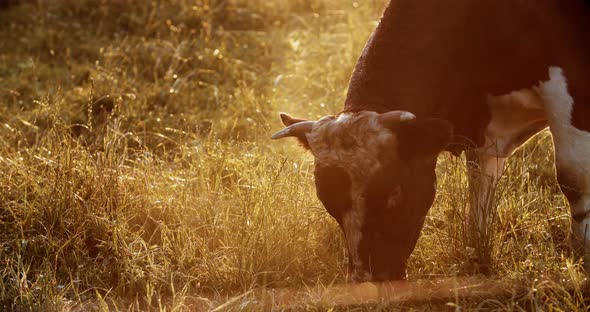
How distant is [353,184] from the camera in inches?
153

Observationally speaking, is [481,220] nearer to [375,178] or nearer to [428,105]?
[428,105]

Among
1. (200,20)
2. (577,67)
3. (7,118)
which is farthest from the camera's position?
(200,20)

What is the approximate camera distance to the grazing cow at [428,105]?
3.92 m

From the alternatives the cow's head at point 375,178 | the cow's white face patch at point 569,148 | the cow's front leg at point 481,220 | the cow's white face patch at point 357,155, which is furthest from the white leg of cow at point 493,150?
the cow's white face patch at point 357,155

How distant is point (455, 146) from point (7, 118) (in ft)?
12.6

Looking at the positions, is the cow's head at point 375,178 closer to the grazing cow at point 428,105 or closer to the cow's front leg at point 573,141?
the grazing cow at point 428,105

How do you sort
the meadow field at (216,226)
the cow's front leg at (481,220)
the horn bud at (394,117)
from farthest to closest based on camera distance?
the cow's front leg at (481,220), the meadow field at (216,226), the horn bud at (394,117)

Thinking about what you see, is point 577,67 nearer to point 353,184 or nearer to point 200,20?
point 353,184

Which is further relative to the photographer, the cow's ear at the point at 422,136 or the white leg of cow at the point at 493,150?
the white leg of cow at the point at 493,150

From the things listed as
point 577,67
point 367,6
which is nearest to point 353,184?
point 577,67

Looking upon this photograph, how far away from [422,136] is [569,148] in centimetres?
83

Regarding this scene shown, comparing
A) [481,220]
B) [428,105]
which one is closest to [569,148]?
[481,220]

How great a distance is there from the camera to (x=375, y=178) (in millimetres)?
3881

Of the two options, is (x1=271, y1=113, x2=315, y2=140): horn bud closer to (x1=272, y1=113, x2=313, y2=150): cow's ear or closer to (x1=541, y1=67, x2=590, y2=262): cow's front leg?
(x1=272, y1=113, x2=313, y2=150): cow's ear
